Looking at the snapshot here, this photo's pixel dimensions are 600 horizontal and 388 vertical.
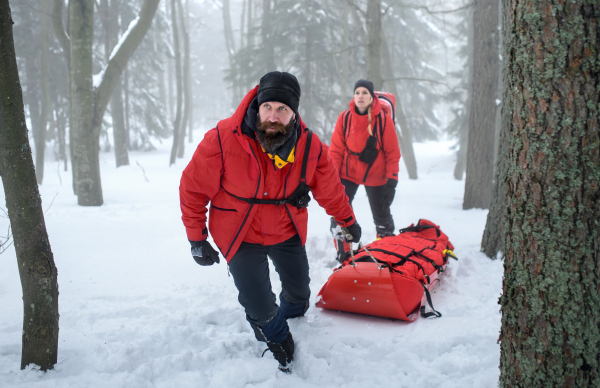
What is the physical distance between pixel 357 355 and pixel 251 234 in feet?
3.84

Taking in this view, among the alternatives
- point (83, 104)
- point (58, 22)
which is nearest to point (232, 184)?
point (83, 104)

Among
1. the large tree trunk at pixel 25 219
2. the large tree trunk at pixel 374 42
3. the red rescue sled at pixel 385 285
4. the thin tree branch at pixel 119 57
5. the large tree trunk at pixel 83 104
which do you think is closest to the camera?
the large tree trunk at pixel 25 219

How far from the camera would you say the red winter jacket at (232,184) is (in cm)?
254

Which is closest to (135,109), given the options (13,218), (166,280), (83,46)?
(83,46)

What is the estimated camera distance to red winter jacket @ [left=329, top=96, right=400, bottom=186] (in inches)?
189

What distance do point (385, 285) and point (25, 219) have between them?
2.60 metres

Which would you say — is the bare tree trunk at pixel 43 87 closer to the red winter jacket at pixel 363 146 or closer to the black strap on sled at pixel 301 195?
the red winter jacket at pixel 363 146

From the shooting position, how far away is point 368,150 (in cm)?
478

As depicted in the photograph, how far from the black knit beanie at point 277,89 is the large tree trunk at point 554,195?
4.26 feet

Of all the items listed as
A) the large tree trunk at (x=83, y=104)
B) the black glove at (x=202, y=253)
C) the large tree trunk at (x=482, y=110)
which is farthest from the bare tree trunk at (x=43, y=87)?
the large tree trunk at (x=482, y=110)

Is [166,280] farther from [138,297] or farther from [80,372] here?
[80,372]

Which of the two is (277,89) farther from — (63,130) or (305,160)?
(63,130)

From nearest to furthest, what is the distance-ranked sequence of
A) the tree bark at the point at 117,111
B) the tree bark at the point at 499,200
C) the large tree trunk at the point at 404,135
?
the tree bark at the point at 499,200, the large tree trunk at the point at 404,135, the tree bark at the point at 117,111

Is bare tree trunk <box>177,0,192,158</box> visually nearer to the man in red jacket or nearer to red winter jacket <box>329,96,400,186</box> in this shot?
red winter jacket <box>329,96,400,186</box>
